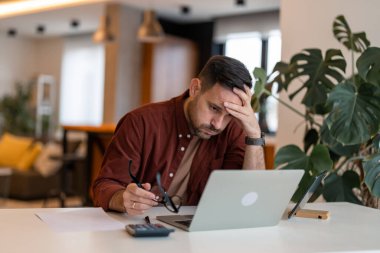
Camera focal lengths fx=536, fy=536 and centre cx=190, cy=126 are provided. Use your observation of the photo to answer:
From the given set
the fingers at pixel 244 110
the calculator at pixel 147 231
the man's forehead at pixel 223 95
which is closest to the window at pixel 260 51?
the fingers at pixel 244 110

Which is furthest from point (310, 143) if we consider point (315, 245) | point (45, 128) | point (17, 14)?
point (45, 128)

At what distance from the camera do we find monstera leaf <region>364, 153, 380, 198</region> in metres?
2.35

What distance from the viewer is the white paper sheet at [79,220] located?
4.81 feet

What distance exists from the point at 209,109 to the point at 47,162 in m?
5.27

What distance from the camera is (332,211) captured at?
6.48ft

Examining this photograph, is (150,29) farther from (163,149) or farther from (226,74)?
(226,74)

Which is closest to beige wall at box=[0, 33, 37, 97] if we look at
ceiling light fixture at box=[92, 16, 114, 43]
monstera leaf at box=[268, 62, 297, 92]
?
ceiling light fixture at box=[92, 16, 114, 43]

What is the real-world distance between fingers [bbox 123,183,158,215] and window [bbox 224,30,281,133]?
20.1 feet

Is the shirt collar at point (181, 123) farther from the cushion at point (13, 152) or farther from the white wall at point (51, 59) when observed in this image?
the white wall at point (51, 59)

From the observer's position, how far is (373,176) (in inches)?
92.8

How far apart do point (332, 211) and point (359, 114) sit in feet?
2.05

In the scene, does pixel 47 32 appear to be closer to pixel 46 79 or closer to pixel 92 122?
pixel 46 79

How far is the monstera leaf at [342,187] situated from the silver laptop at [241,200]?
1.10 meters

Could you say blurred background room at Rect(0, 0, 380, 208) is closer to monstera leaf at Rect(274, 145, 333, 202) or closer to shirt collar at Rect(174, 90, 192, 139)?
monstera leaf at Rect(274, 145, 333, 202)
